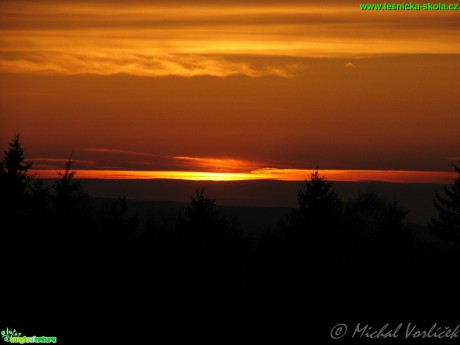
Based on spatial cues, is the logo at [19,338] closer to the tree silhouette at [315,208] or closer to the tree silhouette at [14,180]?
the tree silhouette at [14,180]

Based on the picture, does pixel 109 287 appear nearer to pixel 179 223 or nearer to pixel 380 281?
pixel 179 223

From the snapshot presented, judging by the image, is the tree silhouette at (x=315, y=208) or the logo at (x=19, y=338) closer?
the logo at (x=19, y=338)

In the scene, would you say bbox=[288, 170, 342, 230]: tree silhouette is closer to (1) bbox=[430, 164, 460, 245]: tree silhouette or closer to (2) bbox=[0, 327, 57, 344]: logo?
(1) bbox=[430, 164, 460, 245]: tree silhouette

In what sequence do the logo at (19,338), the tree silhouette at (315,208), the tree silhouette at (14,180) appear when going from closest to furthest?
1. the logo at (19,338)
2. the tree silhouette at (14,180)
3. the tree silhouette at (315,208)

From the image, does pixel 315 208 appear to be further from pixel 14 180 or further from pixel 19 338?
pixel 19 338

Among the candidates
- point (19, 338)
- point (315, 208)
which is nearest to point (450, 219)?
point (315, 208)

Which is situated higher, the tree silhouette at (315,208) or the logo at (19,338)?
the tree silhouette at (315,208)

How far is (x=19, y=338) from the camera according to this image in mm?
28281

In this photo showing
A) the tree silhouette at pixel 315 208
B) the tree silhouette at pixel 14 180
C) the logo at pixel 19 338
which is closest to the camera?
the logo at pixel 19 338

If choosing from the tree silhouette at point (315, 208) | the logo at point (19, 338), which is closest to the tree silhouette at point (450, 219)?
the tree silhouette at point (315, 208)

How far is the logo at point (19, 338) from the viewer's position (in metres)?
28.0

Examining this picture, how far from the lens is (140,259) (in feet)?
145

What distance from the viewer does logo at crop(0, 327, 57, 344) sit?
28.0 m

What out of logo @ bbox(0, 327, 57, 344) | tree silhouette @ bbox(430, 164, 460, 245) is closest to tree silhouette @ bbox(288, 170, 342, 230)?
tree silhouette @ bbox(430, 164, 460, 245)
